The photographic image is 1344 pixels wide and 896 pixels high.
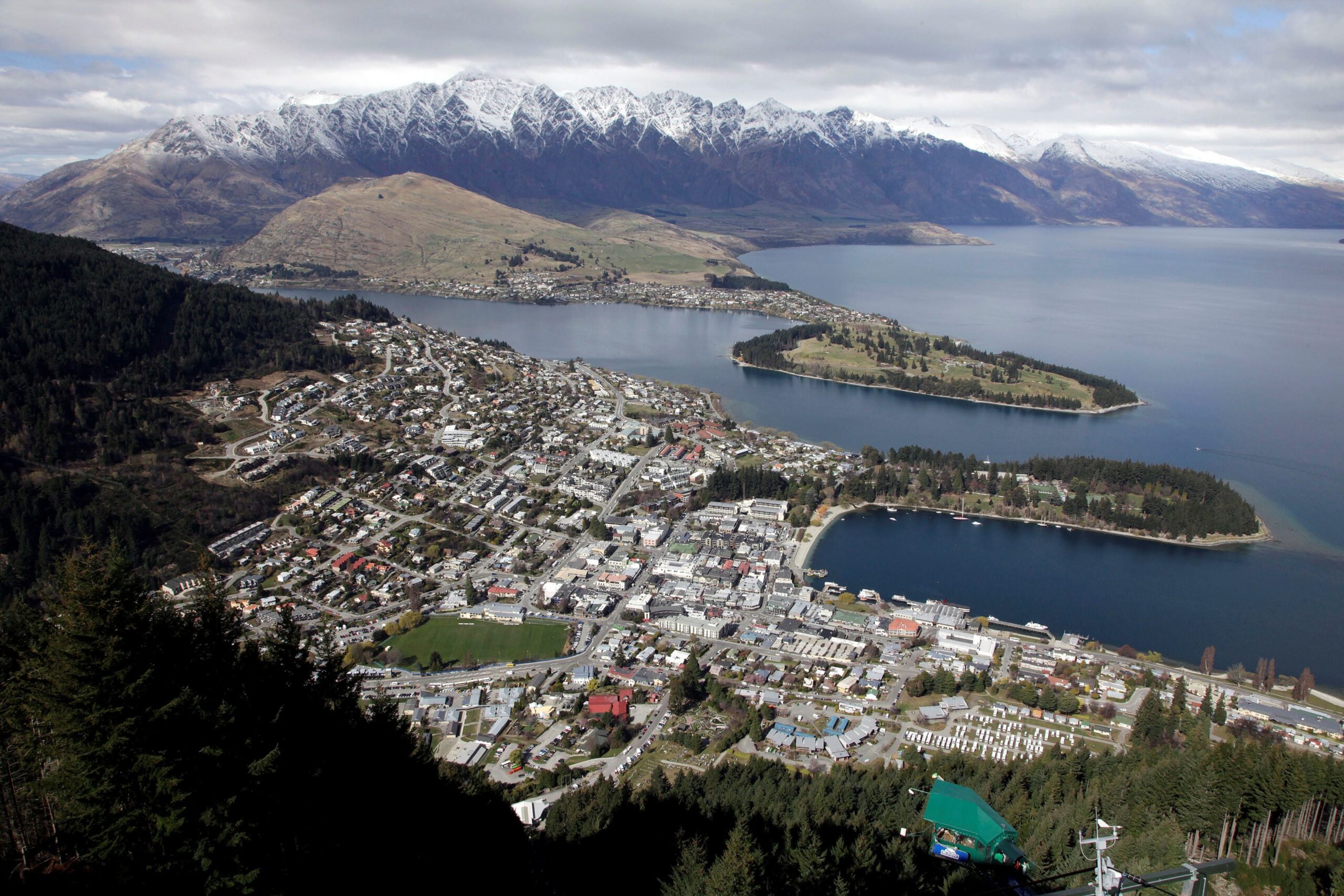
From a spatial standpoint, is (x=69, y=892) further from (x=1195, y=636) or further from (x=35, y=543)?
(x=1195, y=636)

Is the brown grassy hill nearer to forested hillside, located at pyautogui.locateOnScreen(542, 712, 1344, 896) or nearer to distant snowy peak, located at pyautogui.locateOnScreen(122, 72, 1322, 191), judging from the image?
distant snowy peak, located at pyautogui.locateOnScreen(122, 72, 1322, 191)

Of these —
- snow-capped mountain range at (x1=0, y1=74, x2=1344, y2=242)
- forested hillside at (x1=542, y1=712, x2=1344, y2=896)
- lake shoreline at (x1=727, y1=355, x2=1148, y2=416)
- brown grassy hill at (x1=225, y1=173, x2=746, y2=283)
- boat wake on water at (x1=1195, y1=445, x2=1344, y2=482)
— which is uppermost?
snow-capped mountain range at (x1=0, y1=74, x2=1344, y2=242)

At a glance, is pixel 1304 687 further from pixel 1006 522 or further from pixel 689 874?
pixel 689 874

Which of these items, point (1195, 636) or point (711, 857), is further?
point (1195, 636)

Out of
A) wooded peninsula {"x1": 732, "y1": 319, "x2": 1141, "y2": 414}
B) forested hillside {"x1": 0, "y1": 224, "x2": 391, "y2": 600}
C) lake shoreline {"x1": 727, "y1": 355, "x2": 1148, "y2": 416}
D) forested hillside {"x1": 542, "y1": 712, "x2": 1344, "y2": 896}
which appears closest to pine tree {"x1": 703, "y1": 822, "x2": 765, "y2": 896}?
forested hillside {"x1": 542, "y1": 712, "x2": 1344, "y2": 896}

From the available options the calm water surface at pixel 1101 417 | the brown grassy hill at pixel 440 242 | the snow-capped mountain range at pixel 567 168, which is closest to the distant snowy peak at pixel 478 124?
the snow-capped mountain range at pixel 567 168

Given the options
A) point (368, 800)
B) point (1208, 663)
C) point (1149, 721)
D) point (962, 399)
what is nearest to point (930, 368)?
point (962, 399)

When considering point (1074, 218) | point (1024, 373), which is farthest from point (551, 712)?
point (1074, 218)

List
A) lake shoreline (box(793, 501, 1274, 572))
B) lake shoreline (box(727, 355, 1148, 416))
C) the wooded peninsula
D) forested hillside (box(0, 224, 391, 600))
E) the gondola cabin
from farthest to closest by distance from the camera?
1. the wooded peninsula
2. lake shoreline (box(727, 355, 1148, 416))
3. lake shoreline (box(793, 501, 1274, 572))
4. forested hillside (box(0, 224, 391, 600))
5. the gondola cabin
